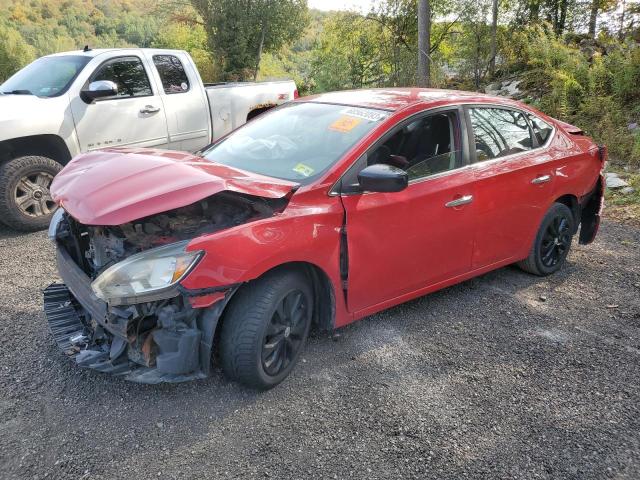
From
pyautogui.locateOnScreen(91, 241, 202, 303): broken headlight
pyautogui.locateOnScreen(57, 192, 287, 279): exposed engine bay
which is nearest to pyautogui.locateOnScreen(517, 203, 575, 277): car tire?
pyautogui.locateOnScreen(57, 192, 287, 279): exposed engine bay

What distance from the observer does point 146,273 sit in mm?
2607

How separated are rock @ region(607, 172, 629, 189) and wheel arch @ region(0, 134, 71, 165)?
7.18 m

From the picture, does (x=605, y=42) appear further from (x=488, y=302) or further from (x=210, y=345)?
(x=210, y=345)

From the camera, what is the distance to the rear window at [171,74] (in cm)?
675

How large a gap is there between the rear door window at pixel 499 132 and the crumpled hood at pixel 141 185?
1.66 meters

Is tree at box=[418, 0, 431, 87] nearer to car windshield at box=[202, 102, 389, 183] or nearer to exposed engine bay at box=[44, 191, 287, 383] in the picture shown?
car windshield at box=[202, 102, 389, 183]

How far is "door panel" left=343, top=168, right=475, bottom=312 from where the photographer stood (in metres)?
3.16

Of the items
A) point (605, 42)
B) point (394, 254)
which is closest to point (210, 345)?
point (394, 254)

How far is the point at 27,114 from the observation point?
5.53 m

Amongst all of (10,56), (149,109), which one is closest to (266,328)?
(149,109)

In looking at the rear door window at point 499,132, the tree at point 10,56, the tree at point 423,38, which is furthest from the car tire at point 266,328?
the tree at point 10,56

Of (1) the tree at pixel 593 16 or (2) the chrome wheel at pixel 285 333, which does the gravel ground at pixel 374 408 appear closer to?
(2) the chrome wheel at pixel 285 333

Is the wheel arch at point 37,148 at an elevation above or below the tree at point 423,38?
below

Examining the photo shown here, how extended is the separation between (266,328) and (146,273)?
686mm
